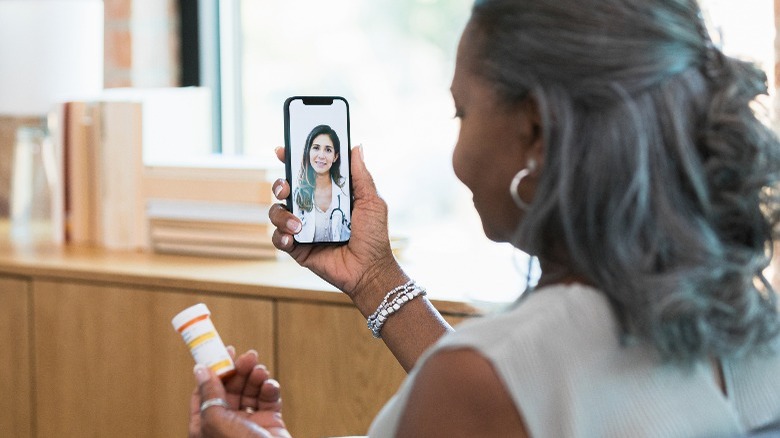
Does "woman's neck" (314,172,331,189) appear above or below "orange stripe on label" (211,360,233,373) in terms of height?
above

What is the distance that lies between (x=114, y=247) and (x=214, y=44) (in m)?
0.64

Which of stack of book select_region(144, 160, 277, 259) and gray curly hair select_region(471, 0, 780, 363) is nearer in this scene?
gray curly hair select_region(471, 0, 780, 363)

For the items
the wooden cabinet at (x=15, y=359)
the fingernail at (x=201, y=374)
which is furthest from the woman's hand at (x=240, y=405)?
the wooden cabinet at (x=15, y=359)

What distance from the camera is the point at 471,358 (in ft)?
2.76

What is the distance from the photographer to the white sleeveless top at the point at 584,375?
84 cm

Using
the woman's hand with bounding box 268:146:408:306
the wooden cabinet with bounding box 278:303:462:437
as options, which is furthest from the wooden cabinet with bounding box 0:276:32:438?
the woman's hand with bounding box 268:146:408:306

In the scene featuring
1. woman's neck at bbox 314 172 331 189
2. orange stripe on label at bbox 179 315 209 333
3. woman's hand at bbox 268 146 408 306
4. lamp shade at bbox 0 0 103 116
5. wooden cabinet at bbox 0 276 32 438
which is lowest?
wooden cabinet at bbox 0 276 32 438

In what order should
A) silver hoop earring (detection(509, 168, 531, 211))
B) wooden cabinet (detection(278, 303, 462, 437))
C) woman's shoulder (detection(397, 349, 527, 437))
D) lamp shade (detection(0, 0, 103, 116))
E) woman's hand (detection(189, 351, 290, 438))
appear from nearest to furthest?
woman's shoulder (detection(397, 349, 527, 437)), silver hoop earring (detection(509, 168, 531, 211)), woman's hand (detection(189, 351, 290, 438)), wooden cabinet (detection(278, 303, 462, 437)), lamp shade (detection(0, 0, 103, 116))

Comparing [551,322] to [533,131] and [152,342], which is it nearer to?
[533,131]

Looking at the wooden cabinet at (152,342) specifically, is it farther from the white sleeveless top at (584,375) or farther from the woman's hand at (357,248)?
the white sleeveless top at (584,375)

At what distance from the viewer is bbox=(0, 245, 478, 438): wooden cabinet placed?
1739 mm

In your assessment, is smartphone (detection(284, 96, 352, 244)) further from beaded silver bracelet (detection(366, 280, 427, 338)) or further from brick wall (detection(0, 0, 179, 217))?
brick wall (detection(0, 0, 179, 217))

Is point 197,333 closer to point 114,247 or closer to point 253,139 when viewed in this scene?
point 114,247

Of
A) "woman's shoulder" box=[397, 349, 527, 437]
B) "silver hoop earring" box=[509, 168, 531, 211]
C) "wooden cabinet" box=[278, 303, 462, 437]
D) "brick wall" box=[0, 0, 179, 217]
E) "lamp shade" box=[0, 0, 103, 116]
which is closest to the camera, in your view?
"woman's shoulder" box=[397, 349, 527, 437]
